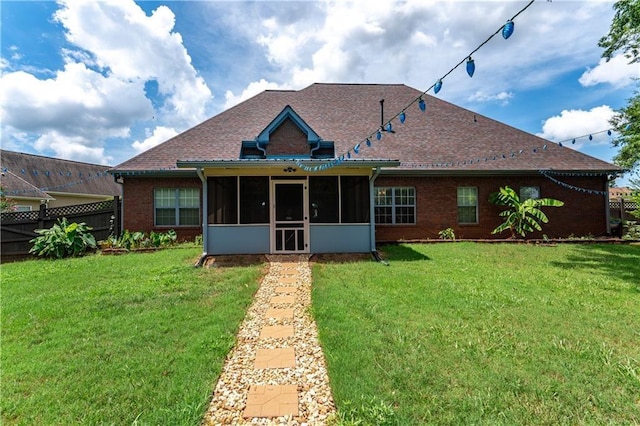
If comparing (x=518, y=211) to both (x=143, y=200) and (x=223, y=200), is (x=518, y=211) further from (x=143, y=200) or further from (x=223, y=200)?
(x=143, y=200)

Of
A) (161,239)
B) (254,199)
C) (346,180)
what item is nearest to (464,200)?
(346,180)

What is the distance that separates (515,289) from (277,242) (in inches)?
253

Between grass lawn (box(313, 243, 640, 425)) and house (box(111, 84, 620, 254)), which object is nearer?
grass lawn (box(313, 243, 640, 425))

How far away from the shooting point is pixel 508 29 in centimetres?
353

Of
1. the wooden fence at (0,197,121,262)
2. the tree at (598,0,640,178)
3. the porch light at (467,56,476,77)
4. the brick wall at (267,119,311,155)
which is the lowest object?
the wooden fence at (0,197,121,262)

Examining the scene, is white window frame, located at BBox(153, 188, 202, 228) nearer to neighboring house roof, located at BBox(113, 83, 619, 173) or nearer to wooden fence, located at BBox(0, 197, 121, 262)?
neighboring house roof, located at BBox(113, 83, 619, 173)

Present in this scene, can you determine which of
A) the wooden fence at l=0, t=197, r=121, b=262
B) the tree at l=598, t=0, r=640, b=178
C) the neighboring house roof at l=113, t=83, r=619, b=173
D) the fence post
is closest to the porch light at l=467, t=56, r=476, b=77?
the tree at l=598, t=0, r=640, b=178

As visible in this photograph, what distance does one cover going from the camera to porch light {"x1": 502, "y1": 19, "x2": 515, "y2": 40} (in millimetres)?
3484

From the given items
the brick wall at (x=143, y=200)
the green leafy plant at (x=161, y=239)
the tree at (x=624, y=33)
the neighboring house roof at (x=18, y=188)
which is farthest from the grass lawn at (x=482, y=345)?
the neighboring house roof at (x=18, y=188)

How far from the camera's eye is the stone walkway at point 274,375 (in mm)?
2662

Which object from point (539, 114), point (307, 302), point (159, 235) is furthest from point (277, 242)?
point (539, 114)

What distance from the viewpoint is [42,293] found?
631 centimetres

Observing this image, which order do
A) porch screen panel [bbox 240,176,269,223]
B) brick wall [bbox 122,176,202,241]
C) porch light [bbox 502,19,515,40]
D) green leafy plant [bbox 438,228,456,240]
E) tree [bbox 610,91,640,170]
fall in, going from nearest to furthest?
1. porch light [bbox 502,19,515,40]
2. porch screen panel [bbox 240,176,269,223]
3. brick wall [bbox 122,176,202,241]
4. green leafy plant [bbox 438,228,456,240]
5. tree [bbox 610,91,640,170]

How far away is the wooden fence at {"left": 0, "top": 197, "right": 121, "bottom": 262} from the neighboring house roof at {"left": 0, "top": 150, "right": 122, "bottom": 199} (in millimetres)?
8521
